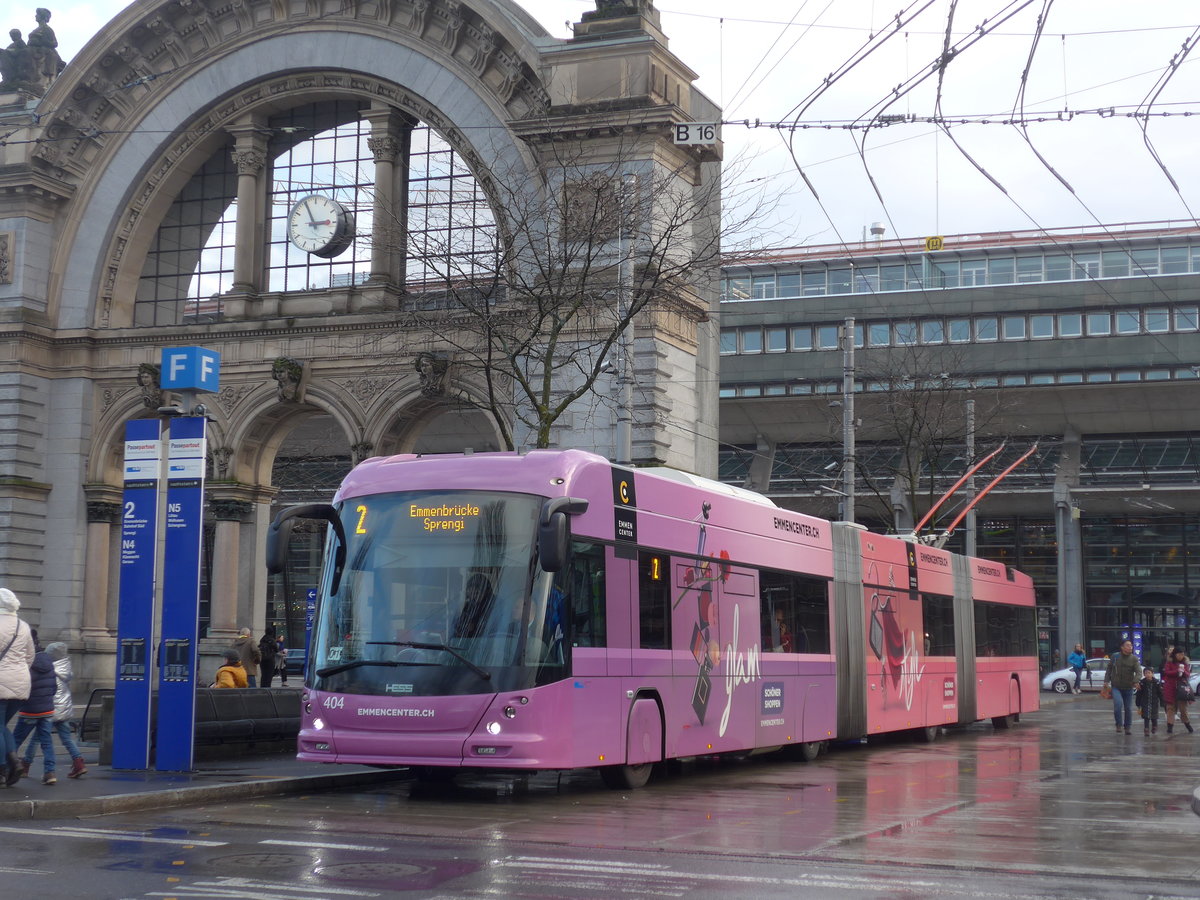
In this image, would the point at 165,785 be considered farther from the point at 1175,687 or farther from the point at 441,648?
the point at 1175,687

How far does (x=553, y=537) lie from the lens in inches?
550

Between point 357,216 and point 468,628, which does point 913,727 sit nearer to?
point 468,628

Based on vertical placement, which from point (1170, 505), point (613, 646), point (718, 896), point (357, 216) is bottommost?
point (718, 896)

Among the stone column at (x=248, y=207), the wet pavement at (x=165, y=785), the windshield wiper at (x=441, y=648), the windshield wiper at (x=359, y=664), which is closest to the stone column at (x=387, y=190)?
the stone column at (x=248, y=207)

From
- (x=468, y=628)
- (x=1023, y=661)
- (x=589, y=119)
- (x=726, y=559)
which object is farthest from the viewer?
(x=1023, y=661)

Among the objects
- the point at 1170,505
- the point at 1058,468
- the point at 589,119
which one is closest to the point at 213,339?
the point at 589,119

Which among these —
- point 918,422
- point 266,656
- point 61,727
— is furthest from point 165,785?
point 918,422

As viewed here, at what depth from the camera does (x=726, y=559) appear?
18.5m

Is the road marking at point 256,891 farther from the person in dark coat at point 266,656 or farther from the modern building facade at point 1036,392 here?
the modern building facade at point 1036,392

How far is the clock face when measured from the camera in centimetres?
3478

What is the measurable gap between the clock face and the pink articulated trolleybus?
17.6m

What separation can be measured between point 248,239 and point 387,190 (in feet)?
11.5

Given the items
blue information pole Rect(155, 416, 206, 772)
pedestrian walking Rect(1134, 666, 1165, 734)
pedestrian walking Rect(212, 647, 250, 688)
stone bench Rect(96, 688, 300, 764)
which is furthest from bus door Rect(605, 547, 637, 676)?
pedestrian walking Rect(1134, 666, 1165, 734)

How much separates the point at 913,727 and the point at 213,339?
17.8 meters
